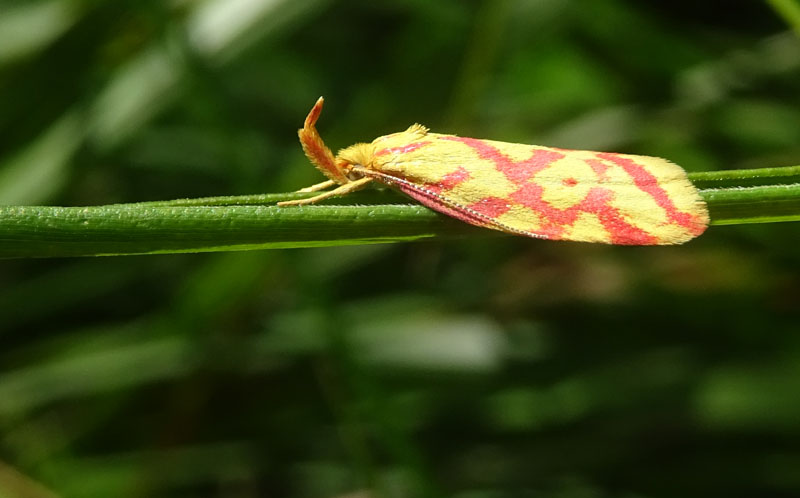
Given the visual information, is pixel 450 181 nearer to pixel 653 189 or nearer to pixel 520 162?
pixel 520 162

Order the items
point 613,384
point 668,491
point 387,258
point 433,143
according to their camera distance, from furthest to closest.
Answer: point 387,258
point 613,384
point 668,491
point 433,143

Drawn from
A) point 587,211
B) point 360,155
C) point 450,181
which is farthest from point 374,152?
point 587,211

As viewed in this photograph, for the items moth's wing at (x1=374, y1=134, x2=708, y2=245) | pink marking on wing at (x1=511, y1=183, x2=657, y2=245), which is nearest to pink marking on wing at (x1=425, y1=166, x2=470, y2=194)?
moth's wing at (x1=374, y1=134, x2=708, y2=245)

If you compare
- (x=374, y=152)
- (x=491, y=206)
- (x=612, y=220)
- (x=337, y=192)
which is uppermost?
(x=374, y=152)

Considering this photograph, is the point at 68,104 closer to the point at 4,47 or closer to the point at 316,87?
the point at 4,47

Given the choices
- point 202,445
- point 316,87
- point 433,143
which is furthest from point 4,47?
point 433,143

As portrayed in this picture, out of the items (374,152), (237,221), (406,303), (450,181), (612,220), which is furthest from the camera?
(406,303)
